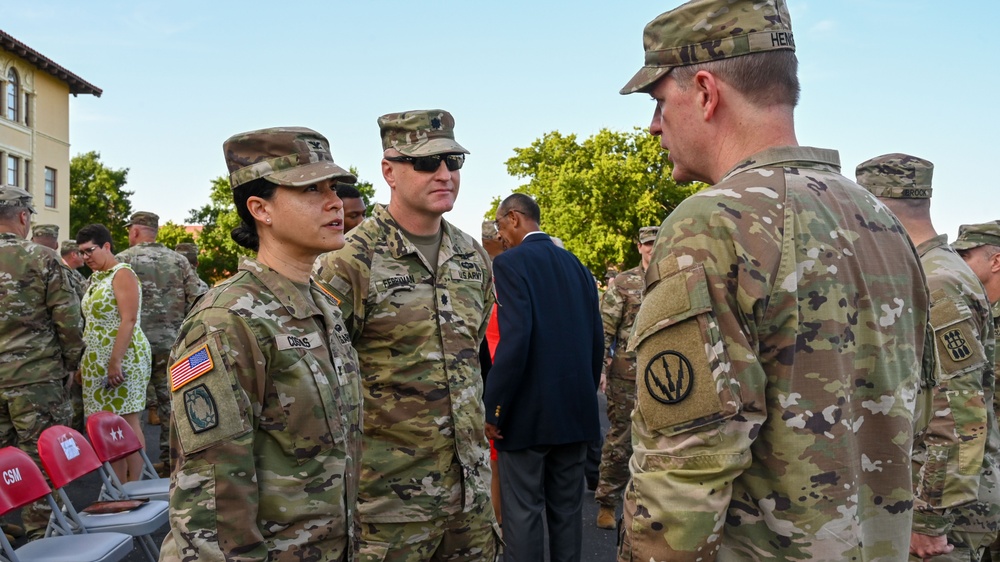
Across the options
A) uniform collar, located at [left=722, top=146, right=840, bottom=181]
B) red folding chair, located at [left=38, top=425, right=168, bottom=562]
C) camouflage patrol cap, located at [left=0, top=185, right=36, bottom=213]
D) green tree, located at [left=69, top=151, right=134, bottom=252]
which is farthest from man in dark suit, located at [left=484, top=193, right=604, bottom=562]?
green tree, located at [left=69, top=151, right=134, bottom=252]

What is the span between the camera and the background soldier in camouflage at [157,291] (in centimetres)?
757

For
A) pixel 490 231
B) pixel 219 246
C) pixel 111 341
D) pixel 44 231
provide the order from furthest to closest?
pixel 219 246, pixel 44 231, pixel 490 231, pixel 111 341

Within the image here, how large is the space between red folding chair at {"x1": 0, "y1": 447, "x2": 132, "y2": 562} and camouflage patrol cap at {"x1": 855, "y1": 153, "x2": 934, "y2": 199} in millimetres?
4102

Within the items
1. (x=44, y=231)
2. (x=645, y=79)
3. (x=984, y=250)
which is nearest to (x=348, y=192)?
(x=645, y=79)

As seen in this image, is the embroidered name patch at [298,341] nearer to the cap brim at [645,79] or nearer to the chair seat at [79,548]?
the cap brim at [645,79]

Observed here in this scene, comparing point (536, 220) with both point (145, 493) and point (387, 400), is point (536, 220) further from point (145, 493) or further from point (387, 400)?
point (145, 493)

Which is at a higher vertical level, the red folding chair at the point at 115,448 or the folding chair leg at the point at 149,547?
the red folding chair at the point at 115,448

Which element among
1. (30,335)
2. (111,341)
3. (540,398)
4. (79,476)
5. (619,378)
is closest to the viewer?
(540,398)

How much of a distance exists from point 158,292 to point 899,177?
6.87m

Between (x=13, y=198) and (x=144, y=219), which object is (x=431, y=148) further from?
(x=144, y=219)

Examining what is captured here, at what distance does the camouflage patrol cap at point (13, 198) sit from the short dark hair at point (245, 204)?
3798mm

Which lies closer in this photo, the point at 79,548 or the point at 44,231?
the point at 79,548

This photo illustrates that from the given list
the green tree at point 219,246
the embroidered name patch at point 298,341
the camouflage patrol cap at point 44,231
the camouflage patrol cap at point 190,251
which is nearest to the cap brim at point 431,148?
the embroidered name patch at point 298,341

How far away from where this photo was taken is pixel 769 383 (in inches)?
58.1
